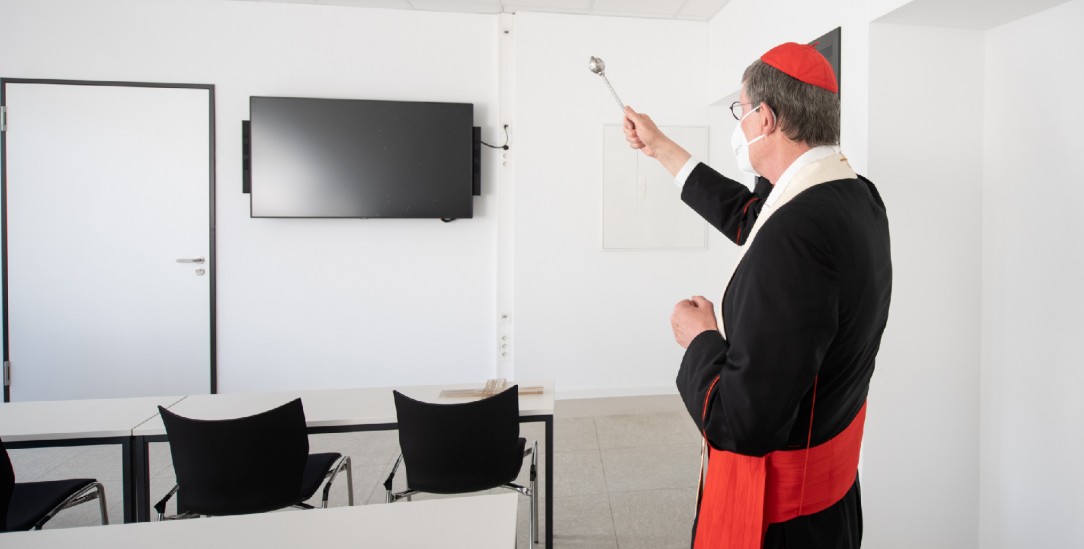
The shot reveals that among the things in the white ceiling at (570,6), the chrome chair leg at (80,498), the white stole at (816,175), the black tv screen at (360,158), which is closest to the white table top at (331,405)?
the chrome chair leg at (80,498)

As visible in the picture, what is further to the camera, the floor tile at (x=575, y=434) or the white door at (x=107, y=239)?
the white door at (x=107, y=239)

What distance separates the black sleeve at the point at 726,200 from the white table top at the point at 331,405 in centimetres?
94

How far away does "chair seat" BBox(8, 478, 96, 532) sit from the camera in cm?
163

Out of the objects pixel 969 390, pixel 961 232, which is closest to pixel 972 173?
pixel 961 232

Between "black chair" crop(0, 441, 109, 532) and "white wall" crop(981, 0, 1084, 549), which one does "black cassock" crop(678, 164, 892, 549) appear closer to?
"white wall" crop(981, 0, 1084, 549)

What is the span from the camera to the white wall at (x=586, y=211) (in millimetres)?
3693

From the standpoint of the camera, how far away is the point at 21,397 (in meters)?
3.57

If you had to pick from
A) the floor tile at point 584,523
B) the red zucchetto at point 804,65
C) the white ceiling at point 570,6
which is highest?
the white ceiling at point 570,6

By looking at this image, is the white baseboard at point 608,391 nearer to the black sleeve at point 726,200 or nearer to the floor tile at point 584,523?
the floor tile at point 584,523

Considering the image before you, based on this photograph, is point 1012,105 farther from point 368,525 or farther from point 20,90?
point 20,90

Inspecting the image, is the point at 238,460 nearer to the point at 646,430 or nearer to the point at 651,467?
the point at 651,467

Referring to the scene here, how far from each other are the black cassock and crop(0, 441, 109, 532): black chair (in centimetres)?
203

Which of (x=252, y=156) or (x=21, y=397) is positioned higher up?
(x=252, y=156)

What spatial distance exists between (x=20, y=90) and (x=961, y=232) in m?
5.31
